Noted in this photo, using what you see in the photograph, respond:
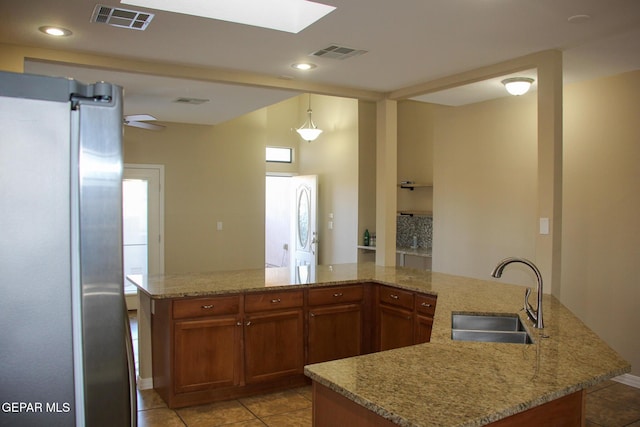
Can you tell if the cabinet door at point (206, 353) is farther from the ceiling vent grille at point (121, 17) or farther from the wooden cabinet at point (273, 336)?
the ceiling vent grille at point (121, 17)

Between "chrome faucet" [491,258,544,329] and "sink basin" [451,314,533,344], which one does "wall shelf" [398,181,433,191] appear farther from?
"chrome faucet" [491,258,544,329]

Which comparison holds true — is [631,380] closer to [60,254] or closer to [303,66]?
[303,66]

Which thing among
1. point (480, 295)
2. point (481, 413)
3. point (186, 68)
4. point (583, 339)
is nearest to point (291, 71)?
point (186, 68)

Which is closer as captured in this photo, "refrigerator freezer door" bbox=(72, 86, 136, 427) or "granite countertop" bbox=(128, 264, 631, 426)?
"refrigerator freezer door" bbox=(72, 86, 136, 427)

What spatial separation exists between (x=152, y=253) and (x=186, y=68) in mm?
3928

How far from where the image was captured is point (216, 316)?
3.79 meters

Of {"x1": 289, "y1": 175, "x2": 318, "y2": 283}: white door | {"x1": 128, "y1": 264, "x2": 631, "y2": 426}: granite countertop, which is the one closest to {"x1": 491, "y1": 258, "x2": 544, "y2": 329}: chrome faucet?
{"x1": 128, "y1": 264, "x2": 631, "y2": 426}: granite countertop

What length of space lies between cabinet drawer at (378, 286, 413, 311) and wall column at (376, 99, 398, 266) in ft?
2.90

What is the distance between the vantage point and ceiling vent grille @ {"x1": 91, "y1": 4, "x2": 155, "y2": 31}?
2863 mm

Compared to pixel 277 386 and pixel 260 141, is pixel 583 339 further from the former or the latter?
pixel 260 141

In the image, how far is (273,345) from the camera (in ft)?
13.2

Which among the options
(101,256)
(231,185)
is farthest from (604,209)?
(231,185)

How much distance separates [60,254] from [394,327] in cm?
357

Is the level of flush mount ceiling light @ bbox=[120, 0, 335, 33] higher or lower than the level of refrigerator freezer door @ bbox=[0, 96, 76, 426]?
higher
